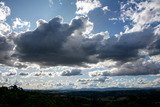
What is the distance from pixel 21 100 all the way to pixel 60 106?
1517cm

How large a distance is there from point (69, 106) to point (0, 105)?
39163 millimetres

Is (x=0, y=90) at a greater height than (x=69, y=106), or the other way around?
(x=0, y=90)

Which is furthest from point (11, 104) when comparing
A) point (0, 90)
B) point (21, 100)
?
point (0, 90)

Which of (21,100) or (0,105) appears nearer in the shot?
(0,105)

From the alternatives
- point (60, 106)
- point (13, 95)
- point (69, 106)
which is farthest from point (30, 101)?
point (69, 106)


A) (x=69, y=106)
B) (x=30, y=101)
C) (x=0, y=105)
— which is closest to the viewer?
(x=0, y=105)

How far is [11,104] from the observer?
263 feet

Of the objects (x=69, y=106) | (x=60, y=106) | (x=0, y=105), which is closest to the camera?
(x=0, y=105)

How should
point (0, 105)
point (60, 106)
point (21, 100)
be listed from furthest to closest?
point (60, 106), point (21, 100), point (0, 105)

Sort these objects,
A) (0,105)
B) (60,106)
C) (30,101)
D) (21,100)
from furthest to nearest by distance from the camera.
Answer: (60,106) < (21,100) < (30,101) < (0,105)

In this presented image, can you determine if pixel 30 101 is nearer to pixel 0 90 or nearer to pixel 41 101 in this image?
pixel 41 101

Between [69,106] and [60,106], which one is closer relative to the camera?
[60,106]

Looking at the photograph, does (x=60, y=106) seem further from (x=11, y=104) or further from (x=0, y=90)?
(x=0, y=90)

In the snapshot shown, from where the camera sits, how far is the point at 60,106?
93.1m
